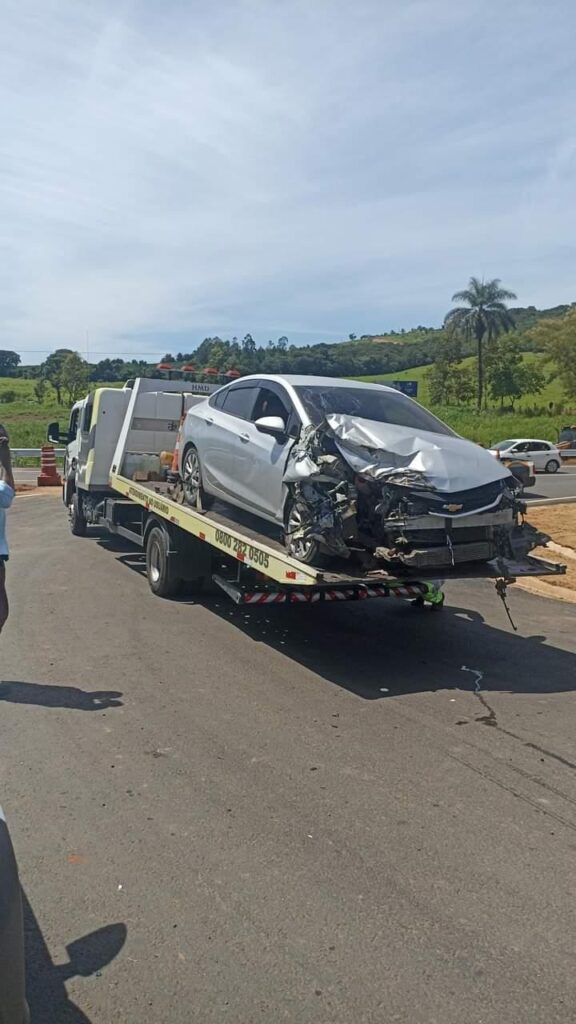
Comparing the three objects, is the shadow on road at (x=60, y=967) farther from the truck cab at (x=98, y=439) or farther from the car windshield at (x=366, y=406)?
the truck cab at (x=98, y=439)

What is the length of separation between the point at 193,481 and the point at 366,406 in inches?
103

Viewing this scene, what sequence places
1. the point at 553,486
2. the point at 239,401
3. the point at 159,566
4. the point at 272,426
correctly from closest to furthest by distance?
the point at 272,426
the point at 239,401
the point at 159,566
the point at 553,486

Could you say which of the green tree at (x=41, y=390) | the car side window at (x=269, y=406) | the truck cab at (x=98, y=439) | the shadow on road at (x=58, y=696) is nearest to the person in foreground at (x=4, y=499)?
the shadow on road at (x=58, y=696)

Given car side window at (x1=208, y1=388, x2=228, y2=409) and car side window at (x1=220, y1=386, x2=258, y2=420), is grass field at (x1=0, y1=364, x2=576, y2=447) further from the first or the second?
car side window at (x1=220, y1=386, x2=258, y2=420)

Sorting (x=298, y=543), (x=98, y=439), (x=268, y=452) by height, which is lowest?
(x=298, y=543)

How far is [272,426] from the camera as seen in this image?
7.10m

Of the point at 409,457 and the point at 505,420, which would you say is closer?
the point at 409,457

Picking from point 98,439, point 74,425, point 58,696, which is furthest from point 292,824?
point 74,425

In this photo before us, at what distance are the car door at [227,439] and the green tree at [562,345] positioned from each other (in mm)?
60399

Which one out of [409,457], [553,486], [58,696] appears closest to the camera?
[58,696]

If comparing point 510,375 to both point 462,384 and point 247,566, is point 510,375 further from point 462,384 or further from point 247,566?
point 247,566

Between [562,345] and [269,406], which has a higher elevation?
[562,345]

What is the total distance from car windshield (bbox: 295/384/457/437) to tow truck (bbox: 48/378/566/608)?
120 cm

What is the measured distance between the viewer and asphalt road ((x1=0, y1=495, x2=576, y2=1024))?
2.96m
